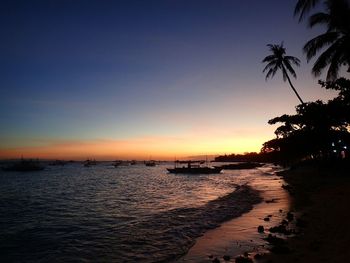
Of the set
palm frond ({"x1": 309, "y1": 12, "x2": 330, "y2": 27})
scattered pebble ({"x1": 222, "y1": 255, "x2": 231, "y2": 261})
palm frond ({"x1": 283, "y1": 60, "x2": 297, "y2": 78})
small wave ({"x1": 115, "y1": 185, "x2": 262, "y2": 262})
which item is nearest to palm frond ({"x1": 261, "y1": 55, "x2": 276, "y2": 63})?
palm frond ({"x1": 283, "y1": 60, "x2": 297, "y2": 78})

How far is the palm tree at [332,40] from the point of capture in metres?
27.4

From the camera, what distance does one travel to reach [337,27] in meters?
28.4

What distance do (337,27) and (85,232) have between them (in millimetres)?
25867

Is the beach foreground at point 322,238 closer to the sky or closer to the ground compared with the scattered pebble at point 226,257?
closer to the sky

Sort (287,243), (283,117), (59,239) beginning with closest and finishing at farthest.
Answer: (287,243), (59,239), (283,117)

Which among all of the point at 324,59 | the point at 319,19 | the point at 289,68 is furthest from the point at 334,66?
the point at 289,68

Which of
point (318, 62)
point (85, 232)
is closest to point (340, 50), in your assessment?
A: point (318, 62)

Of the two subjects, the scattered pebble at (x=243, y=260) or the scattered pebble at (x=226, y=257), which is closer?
the scattered pebble at (x=243, y=260)

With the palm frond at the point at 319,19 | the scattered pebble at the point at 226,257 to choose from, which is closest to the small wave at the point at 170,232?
the scattered pebble at the point at 226,257

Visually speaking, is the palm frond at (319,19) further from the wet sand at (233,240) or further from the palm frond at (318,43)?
the wet sand at (233,240)

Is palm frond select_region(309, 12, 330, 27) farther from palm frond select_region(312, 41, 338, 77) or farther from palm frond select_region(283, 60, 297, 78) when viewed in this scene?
palm frond select_region(283, 60, 297, 78)

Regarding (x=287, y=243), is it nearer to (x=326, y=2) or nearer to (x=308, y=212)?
(x=308, y=212)

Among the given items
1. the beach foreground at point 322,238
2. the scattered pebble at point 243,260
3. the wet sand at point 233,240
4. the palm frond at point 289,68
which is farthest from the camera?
the palm frond at point 289,68

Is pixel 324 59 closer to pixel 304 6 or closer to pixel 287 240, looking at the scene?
pixel 304 6
